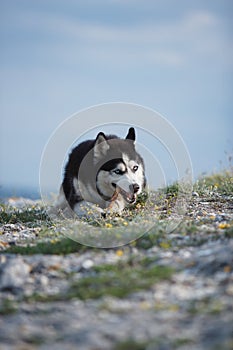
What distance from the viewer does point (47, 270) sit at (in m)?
6.34

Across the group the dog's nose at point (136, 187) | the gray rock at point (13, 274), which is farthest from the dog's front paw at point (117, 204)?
the gray rock at point (13, 274)

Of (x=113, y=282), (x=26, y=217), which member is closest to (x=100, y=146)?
(x=26, y=217)

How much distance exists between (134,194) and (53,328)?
627 centimetres

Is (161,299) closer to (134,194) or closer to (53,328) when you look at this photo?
(53,328)

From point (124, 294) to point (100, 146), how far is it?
19.9 ft

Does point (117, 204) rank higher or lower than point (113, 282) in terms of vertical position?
higher

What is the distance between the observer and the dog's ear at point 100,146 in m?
11.0

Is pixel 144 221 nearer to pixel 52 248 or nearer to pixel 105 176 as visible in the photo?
pixel 52 248

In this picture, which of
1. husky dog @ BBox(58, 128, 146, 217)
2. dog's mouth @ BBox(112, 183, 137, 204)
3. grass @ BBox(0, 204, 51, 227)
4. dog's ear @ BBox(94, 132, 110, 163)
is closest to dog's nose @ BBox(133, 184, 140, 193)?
husky dog @ BBox(58, 128, 146, 217)

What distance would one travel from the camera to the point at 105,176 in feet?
36.3

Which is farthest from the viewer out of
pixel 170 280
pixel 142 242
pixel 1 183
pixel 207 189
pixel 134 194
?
pixel 1 183

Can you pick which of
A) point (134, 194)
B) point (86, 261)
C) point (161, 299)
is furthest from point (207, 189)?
point (161, 299)

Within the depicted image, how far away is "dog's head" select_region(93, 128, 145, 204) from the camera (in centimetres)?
1077

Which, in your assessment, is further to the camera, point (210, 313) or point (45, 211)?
point (45, 211)
